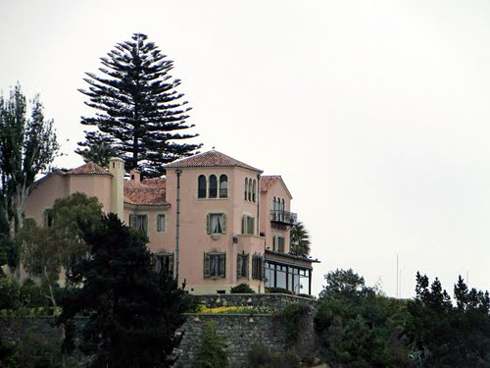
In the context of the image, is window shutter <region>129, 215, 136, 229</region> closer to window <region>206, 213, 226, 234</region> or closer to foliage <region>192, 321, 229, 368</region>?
window <region>206, 213, 226, 234</region>

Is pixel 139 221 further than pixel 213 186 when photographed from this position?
Yes

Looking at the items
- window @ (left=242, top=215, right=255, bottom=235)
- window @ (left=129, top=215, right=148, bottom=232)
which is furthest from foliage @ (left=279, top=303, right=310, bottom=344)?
window @ (left=129, top=215, right=148, bottom=232)

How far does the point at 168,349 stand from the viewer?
77625mm

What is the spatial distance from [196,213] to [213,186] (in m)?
1.64

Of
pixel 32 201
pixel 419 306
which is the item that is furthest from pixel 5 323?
pixel 419 306

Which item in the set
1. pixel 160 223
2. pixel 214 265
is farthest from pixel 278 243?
pixel 160 223

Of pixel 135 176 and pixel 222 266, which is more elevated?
pixel 135 176

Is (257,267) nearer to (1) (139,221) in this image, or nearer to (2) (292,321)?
(1) (139,221)

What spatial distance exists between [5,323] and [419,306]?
62.3ft

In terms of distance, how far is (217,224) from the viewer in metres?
97.0

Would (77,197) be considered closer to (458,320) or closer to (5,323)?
(5,323)

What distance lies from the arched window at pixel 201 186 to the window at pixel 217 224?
119 cm

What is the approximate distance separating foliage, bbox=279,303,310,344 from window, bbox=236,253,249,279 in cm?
888

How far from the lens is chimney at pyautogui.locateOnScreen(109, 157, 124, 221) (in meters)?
96.5
